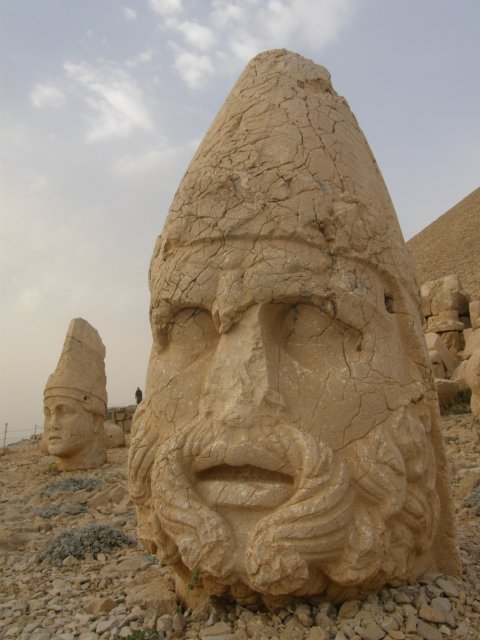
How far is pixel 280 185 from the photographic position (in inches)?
109

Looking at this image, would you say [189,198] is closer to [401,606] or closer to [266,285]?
[266,285]

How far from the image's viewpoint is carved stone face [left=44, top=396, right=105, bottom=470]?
9.22 m

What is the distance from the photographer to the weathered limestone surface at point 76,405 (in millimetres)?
9289

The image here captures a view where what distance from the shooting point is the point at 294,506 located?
7.44ft

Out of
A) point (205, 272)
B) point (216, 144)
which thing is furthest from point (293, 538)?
point (216, 144)

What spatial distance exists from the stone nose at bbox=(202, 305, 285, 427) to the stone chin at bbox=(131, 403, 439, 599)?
0.08 metres

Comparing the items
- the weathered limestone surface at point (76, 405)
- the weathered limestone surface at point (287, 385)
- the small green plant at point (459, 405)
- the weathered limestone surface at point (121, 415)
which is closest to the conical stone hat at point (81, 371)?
the weathered limestone surface at point (76, 405)

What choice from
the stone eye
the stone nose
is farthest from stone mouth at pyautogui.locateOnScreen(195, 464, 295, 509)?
the stone eye

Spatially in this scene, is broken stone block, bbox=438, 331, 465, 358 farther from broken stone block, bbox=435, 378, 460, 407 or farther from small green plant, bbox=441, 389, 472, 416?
broken stone block, bbox=435, 378, 460, 407

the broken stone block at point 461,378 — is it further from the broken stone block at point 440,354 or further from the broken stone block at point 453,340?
the broken stone block at point 453,340

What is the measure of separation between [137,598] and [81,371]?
7.02m

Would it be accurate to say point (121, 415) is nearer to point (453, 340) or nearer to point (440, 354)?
point (440, 354)

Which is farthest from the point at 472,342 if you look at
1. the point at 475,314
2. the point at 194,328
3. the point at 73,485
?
the point at 194,328

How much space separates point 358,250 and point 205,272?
77cm
